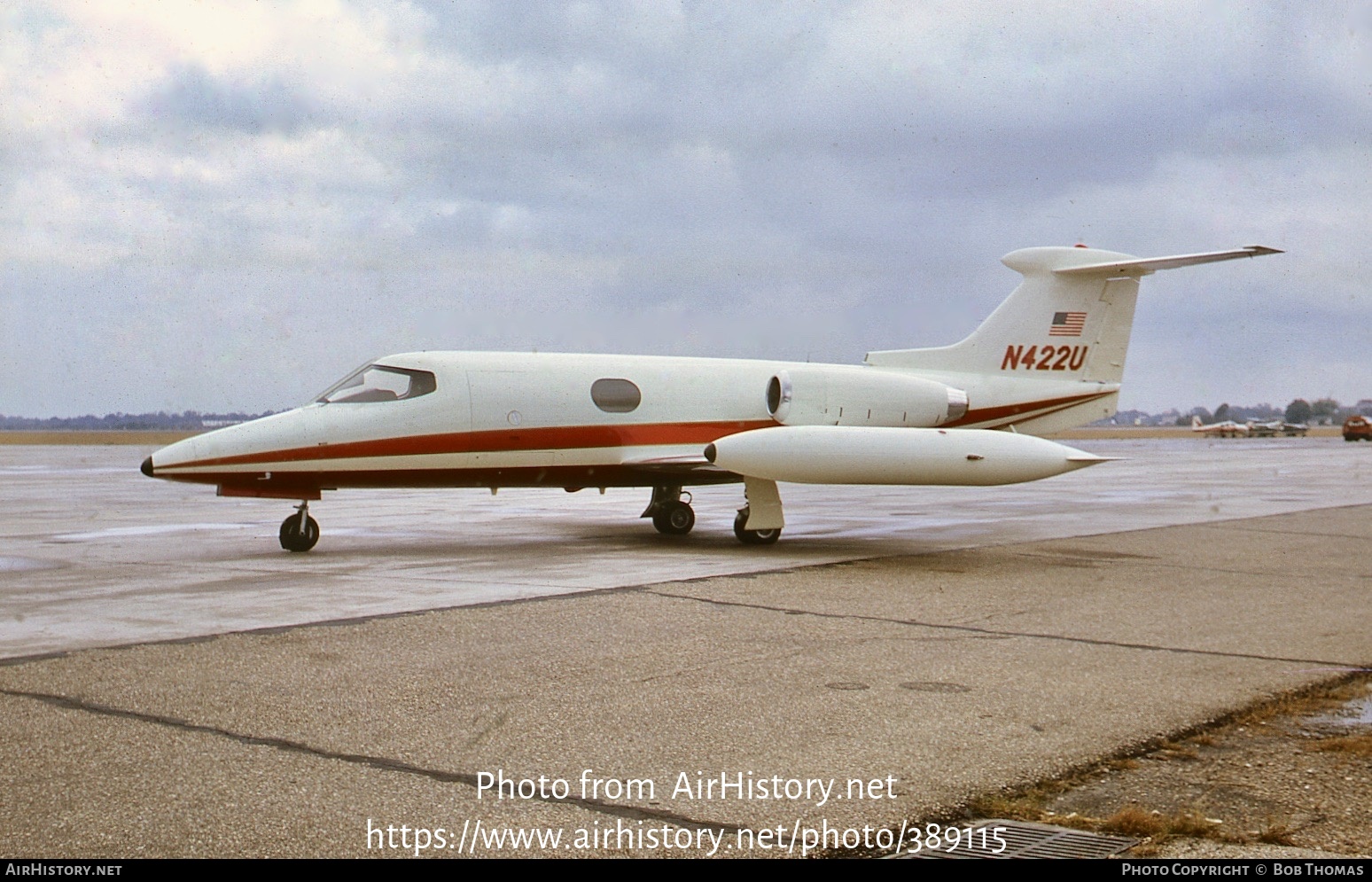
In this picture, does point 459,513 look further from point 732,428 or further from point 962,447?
point 962,447

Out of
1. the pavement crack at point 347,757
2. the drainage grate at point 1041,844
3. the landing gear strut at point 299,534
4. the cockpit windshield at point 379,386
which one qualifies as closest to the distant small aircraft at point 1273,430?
the cockpit windshield at point 379,386

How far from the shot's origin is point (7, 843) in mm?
4422

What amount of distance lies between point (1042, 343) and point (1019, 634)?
1046 cm

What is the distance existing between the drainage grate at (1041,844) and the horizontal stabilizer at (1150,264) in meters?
13.9

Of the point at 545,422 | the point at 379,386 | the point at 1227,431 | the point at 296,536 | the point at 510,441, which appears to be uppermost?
the point at 1227,431

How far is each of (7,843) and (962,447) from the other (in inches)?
469

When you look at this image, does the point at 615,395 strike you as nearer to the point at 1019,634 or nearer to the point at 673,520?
the point at 673,520

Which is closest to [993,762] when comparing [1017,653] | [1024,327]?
[1017,653]

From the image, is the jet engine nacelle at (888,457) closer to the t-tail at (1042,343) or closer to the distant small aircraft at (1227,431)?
the t-tail at (1042,343)

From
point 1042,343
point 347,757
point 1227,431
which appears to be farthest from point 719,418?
point 1227,431

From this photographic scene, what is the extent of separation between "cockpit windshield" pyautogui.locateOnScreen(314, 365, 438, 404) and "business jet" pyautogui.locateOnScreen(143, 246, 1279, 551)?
0.07 feet

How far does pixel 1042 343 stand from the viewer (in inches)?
734

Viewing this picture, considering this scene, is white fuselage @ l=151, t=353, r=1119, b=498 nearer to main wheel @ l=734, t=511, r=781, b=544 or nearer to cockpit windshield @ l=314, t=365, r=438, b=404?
cockpit windshield @ l=314, t=365, r=438, b=404

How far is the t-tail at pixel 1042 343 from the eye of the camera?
60.7 feet
